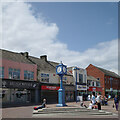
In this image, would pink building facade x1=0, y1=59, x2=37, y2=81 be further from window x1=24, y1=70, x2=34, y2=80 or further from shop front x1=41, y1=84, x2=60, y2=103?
shop front x1=41, y1=84, x2=60, y2=103

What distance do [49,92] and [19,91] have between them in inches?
292

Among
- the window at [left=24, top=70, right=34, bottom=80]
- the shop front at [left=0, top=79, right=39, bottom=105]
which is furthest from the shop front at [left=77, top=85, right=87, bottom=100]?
the window at [left=24, top=70, right=34, bottom=80]

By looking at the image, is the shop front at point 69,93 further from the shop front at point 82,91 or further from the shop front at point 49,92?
the shop front at point 49,92

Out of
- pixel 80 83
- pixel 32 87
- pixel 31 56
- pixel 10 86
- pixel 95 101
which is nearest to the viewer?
pixel 95 101

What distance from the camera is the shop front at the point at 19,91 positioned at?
28.7m

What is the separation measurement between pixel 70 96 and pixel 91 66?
23210 mm

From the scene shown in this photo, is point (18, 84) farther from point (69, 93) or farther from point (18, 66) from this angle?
point (69, 93)

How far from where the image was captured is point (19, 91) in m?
31.2

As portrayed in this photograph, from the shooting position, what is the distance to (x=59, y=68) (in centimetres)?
1947

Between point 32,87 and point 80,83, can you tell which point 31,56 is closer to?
point 32,87

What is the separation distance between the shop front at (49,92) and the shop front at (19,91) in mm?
1457

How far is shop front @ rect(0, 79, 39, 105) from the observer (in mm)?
28694

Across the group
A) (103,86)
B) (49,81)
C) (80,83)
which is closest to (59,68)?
(49,81)

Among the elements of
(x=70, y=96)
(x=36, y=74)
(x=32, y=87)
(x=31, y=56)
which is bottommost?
(x=70, y=96)
